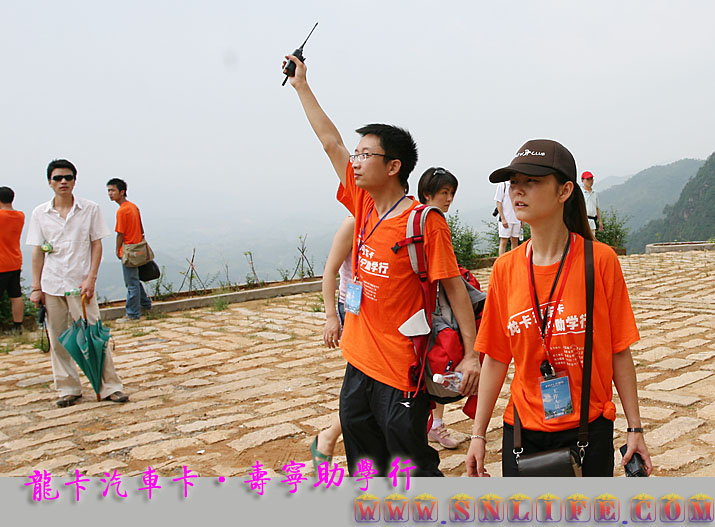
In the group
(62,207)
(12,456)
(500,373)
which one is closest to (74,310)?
(62,207)

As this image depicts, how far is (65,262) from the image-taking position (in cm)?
616

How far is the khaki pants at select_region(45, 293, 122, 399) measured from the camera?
621 centimetres

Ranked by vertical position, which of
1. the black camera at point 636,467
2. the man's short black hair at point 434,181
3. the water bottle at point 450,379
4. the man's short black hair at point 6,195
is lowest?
the black camera at point 636,467

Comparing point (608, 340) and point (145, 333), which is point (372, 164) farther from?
point (145, 333)

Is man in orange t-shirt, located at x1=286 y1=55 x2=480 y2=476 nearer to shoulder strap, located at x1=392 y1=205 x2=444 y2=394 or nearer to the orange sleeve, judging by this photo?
shoulder strap, located at x1=392 y1=205 x2=444 y2=394

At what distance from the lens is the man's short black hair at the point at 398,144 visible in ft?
11.0

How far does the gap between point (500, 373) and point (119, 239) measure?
367 inches

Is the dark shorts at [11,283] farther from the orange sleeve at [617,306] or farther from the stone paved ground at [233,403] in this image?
the orange sleeve at [617,306]

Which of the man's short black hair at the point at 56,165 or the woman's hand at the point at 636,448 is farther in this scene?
the man's short black hair at the point at 56,165

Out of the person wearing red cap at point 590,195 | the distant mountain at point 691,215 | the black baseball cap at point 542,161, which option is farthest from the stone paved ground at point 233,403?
the distant mountain at point 691,215

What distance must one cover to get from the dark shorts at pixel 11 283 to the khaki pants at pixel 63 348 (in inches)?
153

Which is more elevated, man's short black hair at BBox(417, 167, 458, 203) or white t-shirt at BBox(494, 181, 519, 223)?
white t-shirt at BBox(494, 181, 519, 223)

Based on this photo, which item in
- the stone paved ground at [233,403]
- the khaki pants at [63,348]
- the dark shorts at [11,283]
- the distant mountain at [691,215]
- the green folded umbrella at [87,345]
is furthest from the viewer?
the distant mountain at [691,215]

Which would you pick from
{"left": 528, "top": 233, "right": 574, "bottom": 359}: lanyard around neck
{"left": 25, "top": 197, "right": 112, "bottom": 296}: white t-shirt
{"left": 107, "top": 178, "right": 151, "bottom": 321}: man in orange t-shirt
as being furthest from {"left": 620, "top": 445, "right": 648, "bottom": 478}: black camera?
{"left": 107, "top": 178, "right": 151, "bottom": 321}: man in orange t-shirt
